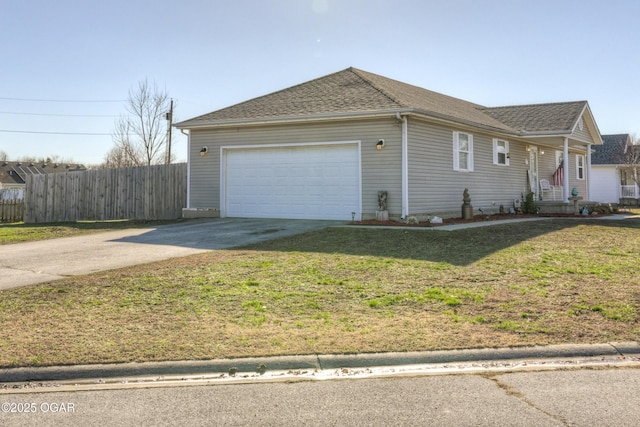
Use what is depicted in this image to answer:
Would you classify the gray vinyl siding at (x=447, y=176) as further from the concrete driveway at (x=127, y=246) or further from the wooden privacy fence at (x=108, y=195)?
the wooden privacy fence at (x=108, y=195)

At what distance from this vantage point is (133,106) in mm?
30422

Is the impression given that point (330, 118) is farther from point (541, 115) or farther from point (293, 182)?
point (541, 115)

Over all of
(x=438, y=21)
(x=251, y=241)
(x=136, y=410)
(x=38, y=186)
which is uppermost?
(x=438, y=21)

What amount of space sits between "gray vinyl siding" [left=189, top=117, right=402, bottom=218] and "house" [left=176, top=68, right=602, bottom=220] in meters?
0.03

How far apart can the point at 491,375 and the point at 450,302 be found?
192cm

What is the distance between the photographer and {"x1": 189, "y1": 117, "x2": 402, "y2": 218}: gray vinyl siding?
45.4 ft

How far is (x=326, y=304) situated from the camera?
586 centimetres

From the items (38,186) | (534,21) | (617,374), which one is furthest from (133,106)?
(617,374)

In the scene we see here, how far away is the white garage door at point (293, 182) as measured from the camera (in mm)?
14558

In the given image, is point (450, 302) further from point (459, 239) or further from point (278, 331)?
point (459, 239)

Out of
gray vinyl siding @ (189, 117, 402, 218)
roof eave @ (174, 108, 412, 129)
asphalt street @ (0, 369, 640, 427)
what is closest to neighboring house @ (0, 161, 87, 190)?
gray vinyl siding @ (189, 117, 402, 218)

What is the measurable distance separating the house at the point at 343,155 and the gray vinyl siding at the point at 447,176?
0.03 meters

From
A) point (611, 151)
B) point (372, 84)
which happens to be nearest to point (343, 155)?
point (372, 84)

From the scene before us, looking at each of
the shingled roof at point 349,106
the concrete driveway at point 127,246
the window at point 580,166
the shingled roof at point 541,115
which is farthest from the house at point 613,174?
the concrete driveway at point 127,246
